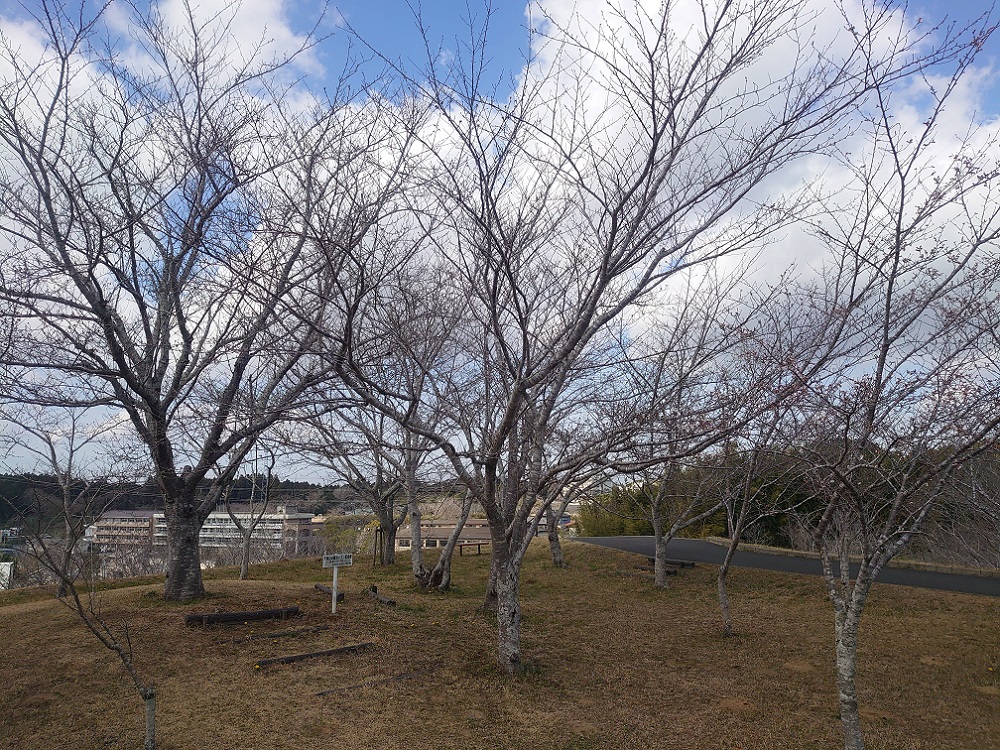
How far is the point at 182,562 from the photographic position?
9211mm

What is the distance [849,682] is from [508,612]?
10.4ft

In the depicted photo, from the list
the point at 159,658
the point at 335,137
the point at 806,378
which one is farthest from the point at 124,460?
the point at 806,378

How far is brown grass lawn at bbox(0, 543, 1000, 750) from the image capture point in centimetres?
504

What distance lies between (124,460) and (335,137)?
17.7 feet

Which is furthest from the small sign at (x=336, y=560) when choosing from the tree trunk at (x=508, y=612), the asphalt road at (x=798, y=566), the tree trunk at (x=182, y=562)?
the asphalt road at (x=798, y=566)

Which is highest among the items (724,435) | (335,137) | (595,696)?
(335,137)

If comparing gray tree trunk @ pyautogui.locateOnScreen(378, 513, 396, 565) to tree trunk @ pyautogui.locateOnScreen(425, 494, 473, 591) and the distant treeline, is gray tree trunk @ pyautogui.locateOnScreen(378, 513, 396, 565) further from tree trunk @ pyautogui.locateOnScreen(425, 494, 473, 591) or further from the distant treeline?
the distant treeline

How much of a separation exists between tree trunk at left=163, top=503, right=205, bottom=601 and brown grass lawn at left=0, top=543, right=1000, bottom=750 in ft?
1.08

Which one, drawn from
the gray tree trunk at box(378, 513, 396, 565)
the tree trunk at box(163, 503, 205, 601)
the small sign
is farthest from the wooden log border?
the gray tree trunk at box(378, 513, 396, 565)

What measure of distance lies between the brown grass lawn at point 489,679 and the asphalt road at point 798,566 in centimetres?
177

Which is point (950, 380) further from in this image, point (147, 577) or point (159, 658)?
point (147, 577)

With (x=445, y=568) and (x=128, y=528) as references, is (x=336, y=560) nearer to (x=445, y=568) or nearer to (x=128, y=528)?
(x=445, y=568)

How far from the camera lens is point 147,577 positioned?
511 inches

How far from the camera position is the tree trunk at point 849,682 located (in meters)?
4.27
